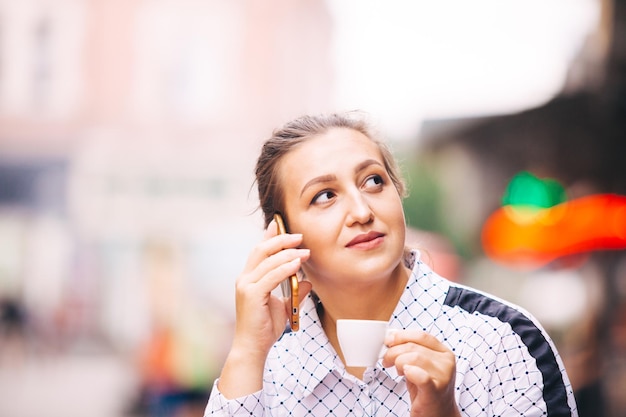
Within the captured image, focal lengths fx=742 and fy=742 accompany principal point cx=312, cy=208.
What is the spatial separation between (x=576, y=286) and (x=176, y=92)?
5.51 metres

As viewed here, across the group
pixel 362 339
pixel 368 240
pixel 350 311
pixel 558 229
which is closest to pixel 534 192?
pixel 558 229

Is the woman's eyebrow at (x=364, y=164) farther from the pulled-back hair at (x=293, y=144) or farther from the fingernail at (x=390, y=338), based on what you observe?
the fingernail at (x=390, y=338)

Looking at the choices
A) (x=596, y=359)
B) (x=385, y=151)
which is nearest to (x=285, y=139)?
(x=385, y=151)

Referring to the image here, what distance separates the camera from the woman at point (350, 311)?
4.30 ft

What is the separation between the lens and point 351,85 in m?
7.81

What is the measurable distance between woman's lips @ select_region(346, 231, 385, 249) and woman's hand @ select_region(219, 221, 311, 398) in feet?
0.31

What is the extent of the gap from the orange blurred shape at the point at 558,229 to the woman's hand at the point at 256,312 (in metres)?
5.52

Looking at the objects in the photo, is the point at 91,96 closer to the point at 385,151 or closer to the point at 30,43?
the point at 30,43

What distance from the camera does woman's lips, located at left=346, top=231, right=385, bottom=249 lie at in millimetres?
1337

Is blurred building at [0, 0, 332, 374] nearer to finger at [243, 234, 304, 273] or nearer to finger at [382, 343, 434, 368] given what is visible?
finger at [243, 234, 304, 273]

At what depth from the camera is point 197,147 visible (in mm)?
9906

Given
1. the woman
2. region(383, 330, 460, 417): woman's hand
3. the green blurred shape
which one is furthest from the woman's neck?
the green blurred shape

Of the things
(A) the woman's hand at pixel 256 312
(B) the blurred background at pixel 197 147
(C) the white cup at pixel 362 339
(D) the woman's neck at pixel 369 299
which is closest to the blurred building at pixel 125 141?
(B) the blurred background at pixel 197 147

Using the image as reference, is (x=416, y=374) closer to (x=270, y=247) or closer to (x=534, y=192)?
(x=270, y=247)
